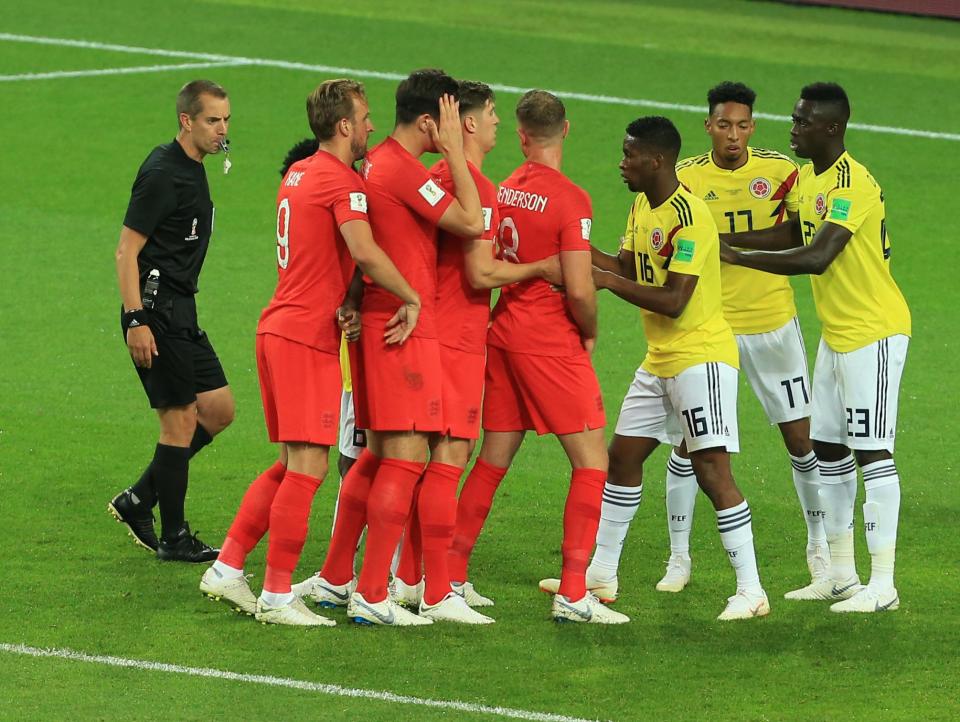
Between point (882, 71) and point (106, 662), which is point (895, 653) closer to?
point (106, 662)

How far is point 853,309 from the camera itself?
7.75 m

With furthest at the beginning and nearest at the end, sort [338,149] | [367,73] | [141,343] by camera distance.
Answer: [367,73] < [141,343] < [338,149]

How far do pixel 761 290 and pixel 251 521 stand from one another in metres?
2.77

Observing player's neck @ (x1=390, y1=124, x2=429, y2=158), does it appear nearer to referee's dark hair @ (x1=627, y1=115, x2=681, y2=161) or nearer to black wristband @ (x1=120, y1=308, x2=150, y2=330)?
referee's dark hair @ (x1=627, y1=115, x2=681, y2=161)

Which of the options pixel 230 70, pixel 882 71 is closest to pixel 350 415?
pixel 230 70

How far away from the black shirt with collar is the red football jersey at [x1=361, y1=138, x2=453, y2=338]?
1201mm

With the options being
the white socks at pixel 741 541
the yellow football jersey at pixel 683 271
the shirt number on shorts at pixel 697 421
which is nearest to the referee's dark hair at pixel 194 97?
the yellow football jersey at pixel 683 271

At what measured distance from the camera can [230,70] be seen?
71.7 feet

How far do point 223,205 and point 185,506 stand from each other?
748 centimetres

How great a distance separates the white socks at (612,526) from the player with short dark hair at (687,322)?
0.45m

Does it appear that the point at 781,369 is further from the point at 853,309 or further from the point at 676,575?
the point at 676,575

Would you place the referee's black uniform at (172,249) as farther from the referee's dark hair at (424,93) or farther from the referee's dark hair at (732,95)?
the referee's dark hair at (732,95)

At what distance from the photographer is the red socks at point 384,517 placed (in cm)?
731

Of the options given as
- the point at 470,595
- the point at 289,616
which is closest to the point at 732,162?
the point at 470,595
